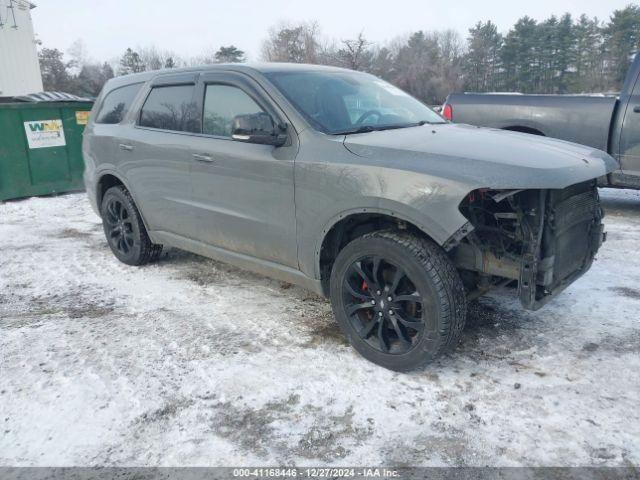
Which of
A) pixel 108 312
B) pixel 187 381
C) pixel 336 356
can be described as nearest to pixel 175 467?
pixel 187 381

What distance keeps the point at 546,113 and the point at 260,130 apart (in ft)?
15.7

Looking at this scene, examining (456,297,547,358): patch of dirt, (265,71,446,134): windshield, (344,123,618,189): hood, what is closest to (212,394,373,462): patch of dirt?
(456,297,547,358): patch of dirt

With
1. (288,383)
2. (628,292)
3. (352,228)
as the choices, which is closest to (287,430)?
(288,383)

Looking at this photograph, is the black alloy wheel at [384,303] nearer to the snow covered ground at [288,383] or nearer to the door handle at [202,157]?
the snow covered ground at [288,383]

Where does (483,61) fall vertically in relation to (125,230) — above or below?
above

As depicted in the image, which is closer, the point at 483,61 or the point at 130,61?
the point at 483,61

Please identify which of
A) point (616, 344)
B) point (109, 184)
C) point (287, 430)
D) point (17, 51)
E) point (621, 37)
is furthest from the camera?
point (621, 37)

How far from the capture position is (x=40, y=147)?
30.8 feet

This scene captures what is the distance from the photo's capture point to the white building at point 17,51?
934 inches

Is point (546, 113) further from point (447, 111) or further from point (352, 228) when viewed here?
point (352, 228)

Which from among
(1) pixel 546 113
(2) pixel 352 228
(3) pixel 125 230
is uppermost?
(1) pixel 546 113

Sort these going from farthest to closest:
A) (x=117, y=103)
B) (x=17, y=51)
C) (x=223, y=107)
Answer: (x=17, y=51)
(x=117, y=103)
(x=223, y=107)

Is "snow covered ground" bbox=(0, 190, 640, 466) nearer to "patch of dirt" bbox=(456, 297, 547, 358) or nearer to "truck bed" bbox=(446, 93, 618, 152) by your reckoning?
"patch of dirt" bbox=(456, 297, 547, 358)

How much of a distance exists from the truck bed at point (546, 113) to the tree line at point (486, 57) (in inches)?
1153
